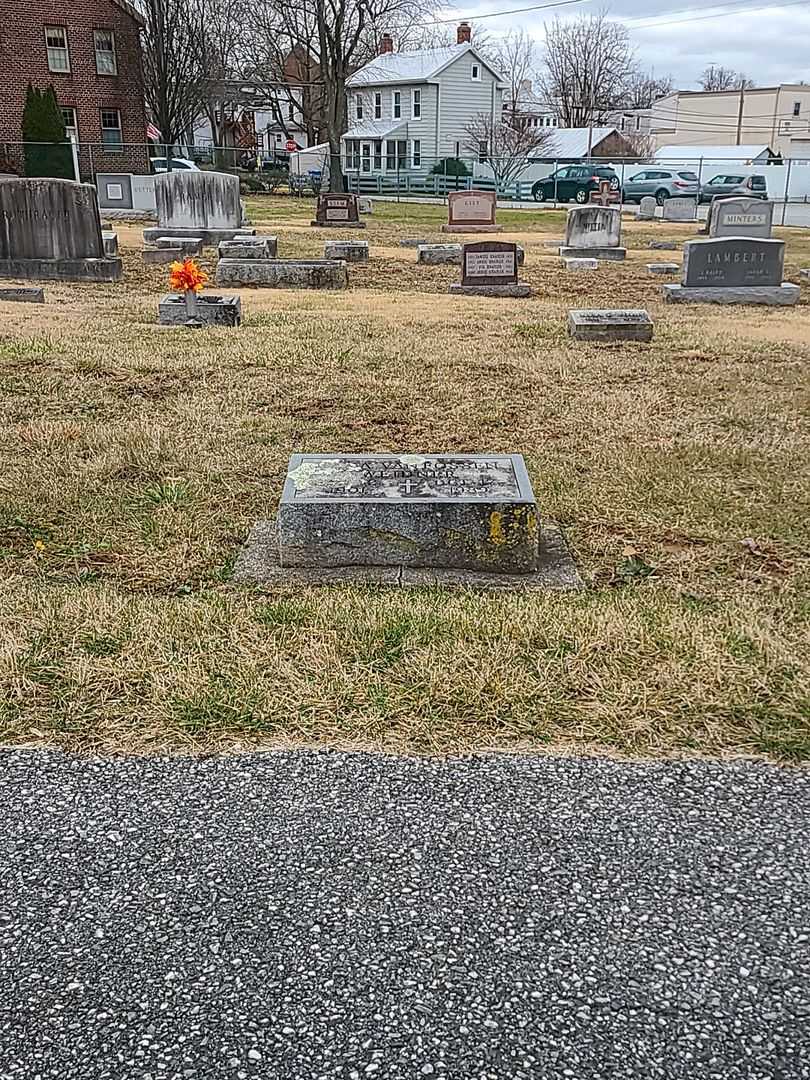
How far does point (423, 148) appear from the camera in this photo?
188 feet

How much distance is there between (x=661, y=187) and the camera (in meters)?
42.1

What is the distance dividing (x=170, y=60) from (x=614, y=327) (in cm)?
4331

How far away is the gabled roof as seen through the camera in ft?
185

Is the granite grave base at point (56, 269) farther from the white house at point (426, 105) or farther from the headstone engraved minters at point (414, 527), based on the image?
the white house at point (426, 105)

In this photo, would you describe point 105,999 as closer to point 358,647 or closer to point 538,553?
point 358,647

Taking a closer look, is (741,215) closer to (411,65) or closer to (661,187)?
(661,187)

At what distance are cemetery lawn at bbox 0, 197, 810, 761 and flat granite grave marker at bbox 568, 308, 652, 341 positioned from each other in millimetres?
220

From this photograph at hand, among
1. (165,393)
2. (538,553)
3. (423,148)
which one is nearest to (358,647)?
(538,553)

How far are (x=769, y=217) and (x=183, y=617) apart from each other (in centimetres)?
1666

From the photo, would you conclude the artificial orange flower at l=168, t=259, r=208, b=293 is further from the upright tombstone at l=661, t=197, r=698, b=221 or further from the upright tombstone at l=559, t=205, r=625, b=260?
the upright tombstone at l=661, t=197, r=698, b=221

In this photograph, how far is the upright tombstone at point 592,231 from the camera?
21500mm

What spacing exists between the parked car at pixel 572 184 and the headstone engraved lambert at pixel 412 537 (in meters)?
40.8

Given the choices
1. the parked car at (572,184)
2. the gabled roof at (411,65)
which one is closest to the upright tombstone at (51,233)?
the parked car at (572,184)

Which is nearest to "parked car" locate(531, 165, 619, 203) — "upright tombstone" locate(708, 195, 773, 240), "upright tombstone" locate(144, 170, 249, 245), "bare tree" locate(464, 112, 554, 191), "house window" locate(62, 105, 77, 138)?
"bare tree" locate(464, 112, 554, 191)
